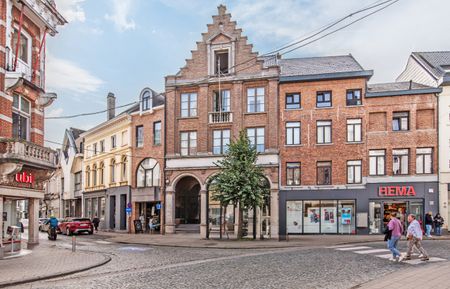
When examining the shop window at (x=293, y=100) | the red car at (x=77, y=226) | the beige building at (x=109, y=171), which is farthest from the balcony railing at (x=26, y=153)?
the beige building at (x=109, y=171)

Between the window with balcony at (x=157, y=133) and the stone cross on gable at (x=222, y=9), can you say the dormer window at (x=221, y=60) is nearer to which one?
the stone cross on gable at (x=222, y=9)

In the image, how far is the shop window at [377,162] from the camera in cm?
3284

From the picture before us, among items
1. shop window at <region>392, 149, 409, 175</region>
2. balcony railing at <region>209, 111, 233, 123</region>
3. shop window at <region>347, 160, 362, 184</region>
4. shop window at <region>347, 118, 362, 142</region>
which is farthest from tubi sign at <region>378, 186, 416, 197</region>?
balcony railing at <region>209, 111, 233, 123</region>

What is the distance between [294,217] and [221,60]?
12306 mm

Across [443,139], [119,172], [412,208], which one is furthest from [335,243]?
[119,172]

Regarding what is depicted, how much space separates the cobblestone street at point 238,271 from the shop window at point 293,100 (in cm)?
1604

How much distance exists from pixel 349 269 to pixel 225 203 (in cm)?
1350

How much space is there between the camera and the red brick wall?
3341cm

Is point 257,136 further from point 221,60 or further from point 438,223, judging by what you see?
point 438,223

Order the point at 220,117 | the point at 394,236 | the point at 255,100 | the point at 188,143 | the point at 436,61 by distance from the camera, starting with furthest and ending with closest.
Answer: the point at 188,143 < the point at 436,61 < the point at 220,117 < the point at 255,100 < the point at 394,236

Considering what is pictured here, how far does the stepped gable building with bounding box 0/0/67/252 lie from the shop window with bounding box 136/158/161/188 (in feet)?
46.8

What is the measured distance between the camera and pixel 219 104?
116 feet

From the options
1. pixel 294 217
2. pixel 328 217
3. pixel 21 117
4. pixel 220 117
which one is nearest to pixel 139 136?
pixel 220 117

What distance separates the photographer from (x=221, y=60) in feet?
119
